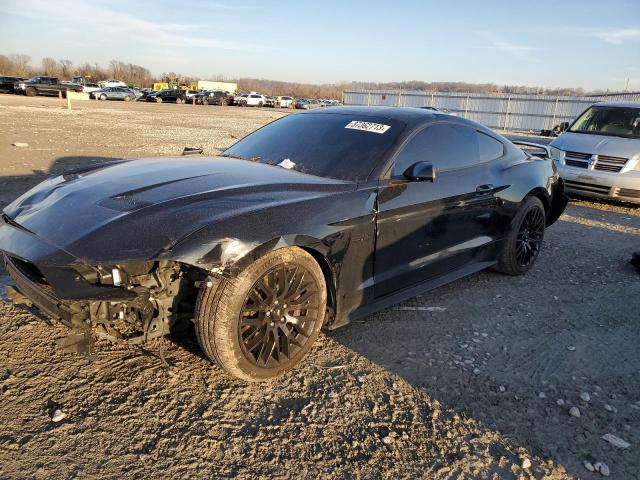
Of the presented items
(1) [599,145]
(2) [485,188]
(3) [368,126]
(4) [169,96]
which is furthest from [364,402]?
(4) [169,96]

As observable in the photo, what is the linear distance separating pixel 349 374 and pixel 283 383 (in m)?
0.42

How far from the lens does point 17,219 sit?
292 centimetres

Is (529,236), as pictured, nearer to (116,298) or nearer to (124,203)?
(124,203)

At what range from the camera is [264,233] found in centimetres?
265

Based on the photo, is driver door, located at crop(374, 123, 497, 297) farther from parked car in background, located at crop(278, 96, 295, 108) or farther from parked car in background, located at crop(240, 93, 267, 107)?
parked car in background, located at crop(278, 96, 295, 108)

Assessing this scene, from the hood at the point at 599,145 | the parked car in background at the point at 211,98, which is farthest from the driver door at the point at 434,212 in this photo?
the parked car in background at the point at 211,98

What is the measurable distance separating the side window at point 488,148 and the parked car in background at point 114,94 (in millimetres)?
49176

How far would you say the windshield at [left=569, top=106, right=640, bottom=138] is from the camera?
28.8 ft

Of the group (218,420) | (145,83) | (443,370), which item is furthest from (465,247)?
(145,83)

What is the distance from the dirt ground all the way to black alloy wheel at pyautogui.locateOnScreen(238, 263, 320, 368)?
217 millimetres

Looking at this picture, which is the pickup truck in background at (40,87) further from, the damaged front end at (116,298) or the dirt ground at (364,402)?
the damaged front end at (116,298)

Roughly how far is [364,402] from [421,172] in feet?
5.03

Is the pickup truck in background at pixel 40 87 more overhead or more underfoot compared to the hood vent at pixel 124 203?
more overhead

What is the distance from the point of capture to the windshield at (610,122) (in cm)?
877
